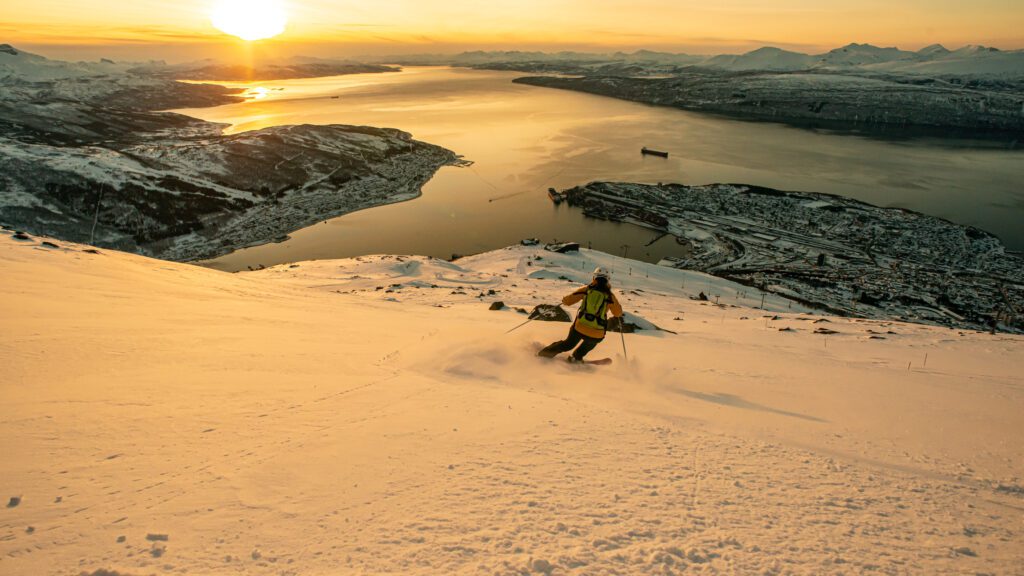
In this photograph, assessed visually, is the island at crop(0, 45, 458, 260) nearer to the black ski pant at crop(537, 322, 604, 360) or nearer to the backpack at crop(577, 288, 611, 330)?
the black ski pant at crop(537, 322, 604, 360)

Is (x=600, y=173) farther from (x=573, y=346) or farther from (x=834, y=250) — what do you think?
(x=573, y=346)

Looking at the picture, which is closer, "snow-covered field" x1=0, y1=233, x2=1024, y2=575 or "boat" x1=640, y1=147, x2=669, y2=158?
"snow-covered field" x1=0, y1=233, x2=1024, y2=575

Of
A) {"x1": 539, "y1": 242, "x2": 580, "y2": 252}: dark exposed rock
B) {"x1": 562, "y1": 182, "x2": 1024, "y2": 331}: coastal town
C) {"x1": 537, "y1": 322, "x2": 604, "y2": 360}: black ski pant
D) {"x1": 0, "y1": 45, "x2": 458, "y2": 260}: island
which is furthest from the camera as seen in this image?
{"x1": 0, "y1": 45, "x2": 458, "y2": 260}: island

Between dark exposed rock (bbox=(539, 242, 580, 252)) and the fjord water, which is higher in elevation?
the fjord water

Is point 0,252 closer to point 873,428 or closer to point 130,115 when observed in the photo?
point 873,428

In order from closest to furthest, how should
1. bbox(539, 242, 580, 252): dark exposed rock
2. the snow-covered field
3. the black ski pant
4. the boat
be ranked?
the snow-covered field, the black ski pant, bbox(539, 242, 580, 252): dark exposed rock, the boat

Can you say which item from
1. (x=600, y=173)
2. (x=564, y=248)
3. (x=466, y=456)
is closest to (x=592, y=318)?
(x=466, y=456)

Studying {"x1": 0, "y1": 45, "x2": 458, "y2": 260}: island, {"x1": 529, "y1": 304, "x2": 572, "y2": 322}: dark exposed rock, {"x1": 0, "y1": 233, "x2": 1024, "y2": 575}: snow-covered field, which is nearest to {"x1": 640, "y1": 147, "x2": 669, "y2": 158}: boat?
{"x1": 0, "y1": 45, "x2": 458, "y2": 260}: island
